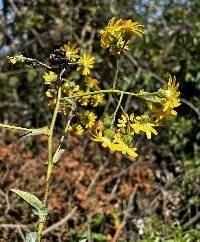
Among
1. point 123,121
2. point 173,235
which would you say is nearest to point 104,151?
point 173,235

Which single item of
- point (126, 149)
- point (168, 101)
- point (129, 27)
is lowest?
point (126, 149)

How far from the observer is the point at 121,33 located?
1781mm

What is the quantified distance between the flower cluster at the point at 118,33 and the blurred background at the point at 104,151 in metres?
1.14

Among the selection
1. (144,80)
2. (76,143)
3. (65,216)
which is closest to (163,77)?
(144,80)

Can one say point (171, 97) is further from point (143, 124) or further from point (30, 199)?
point (30, 199)

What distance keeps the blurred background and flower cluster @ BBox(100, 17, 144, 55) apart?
114 cm

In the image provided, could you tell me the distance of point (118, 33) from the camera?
5.84ft

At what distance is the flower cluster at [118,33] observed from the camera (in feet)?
5.70

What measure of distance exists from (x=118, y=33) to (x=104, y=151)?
7.91 ft

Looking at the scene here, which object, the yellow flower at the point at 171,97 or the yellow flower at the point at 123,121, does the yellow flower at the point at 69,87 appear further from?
the yellow flower at the point at 171,97

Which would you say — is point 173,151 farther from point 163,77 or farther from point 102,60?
point 102,60

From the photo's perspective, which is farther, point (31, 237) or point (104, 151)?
point (104, 151)

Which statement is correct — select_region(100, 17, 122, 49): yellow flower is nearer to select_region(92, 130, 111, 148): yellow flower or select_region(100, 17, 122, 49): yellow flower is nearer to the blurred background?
select_region(92, 130, 111, 148): yellow flower

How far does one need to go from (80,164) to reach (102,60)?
43.6 inches
